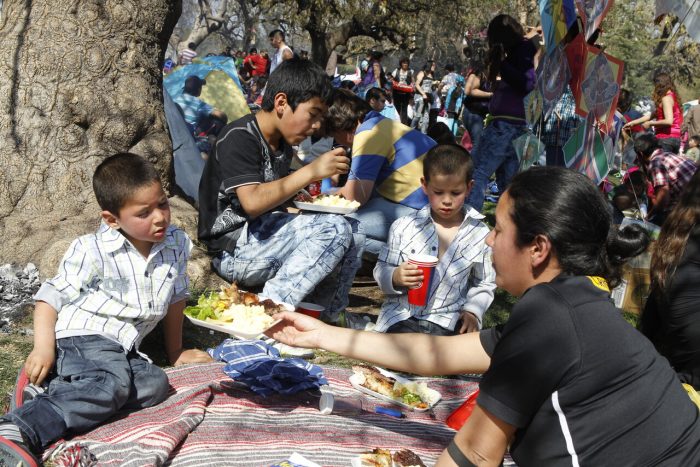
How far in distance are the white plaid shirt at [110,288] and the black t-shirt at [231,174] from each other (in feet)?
2.80

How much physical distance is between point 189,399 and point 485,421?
1679 mm

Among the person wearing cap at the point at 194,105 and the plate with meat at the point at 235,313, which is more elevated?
the person wearing cap at the point at 194,105

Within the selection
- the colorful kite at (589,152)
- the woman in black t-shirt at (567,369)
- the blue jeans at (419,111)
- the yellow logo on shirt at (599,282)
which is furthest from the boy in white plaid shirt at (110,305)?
the blue jeans at (419,111)

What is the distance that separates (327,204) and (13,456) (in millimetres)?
2681

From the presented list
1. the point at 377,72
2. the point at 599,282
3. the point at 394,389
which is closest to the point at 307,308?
the point at 394,389

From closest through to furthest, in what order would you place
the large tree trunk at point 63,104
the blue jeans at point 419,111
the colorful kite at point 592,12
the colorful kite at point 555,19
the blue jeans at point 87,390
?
the blue jeans at point 87,390, the large tree trunk at point 63,104, the colorful kite at point 592,12, the colorful kite at point 555,19, the blue jeans at point 419,111

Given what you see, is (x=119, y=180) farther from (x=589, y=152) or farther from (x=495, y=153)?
(x=495, y=153)

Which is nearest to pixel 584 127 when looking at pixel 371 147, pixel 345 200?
pixel 371 147

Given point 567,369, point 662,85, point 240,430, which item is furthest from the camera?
point 662,85

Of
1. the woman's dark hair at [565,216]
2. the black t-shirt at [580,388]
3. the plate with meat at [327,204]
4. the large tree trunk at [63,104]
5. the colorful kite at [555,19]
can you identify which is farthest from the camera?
the colorful kite at [555,19]

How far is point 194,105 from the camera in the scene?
25.4ft

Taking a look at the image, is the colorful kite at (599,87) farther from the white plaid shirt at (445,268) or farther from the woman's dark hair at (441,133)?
the white plaid shirt at (445,268)

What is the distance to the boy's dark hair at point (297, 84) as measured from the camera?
13.7 ft

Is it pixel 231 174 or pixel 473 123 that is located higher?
pixel 231 174
